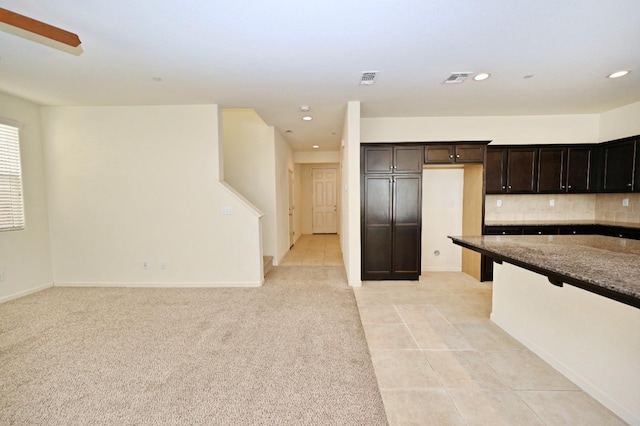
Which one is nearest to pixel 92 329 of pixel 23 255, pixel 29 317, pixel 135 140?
pixel 29 317

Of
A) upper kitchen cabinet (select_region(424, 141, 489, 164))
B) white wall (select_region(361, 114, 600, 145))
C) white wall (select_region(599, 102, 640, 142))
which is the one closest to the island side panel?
upper kitchen cabinet (select_region(424, 141, 489, 164))

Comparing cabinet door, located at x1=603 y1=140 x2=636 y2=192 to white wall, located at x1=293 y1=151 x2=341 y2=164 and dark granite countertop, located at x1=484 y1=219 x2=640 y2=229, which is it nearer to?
dark granite countertop, located at x1=484 y1=219 x2=640 y2=229

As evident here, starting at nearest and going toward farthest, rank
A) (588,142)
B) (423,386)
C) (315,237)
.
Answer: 1. (423,386)
2. (588,142)
3. (315,237)

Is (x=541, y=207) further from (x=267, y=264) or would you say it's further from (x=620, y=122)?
(x=267, y=264)

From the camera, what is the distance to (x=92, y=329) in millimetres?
2621

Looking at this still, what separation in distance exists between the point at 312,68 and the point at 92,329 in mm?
3544

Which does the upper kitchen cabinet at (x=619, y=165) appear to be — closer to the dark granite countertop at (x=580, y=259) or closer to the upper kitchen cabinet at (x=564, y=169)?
the upper kitchen cabinet at (x=564, y=169)

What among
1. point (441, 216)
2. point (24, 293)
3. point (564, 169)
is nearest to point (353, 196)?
point (441, 216)

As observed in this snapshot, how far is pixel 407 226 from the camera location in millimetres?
3961

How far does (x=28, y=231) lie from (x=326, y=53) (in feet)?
15.6

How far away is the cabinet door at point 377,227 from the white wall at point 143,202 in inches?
65.6

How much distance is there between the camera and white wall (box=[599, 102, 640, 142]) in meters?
3.74

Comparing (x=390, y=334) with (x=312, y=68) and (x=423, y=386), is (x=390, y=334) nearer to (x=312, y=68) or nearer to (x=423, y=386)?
(x=423, y=386)

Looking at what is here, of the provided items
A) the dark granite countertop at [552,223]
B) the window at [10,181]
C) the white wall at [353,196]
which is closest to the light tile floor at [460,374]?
the white wall at [353,196]
